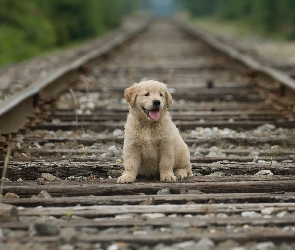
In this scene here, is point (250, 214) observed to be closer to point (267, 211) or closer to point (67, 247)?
point (267, 211)

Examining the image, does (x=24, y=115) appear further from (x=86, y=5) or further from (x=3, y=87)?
(x=86, y=5)

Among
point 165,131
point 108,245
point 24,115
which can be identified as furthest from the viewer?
point 24,115

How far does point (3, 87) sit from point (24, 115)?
1.77 m

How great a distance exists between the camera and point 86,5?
2320cm

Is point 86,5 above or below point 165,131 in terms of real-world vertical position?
above

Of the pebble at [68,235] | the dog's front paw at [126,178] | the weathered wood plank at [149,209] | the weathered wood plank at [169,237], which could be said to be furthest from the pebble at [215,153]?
the pebble at [68,235]

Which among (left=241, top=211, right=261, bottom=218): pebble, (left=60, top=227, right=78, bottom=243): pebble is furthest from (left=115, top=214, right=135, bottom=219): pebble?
(left=241, top=211, right=261, bottom=218): pebble

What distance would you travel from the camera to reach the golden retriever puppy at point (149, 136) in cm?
382

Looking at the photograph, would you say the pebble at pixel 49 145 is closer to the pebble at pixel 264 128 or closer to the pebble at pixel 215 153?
the pebble at pixel 215 153

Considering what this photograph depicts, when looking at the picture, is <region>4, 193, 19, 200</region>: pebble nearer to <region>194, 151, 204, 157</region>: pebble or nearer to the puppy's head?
the puppy's head

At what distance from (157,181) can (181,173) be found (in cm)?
17

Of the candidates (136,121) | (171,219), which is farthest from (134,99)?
(171,219)

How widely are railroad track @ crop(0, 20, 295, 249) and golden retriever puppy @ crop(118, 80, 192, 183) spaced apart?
4.3 inches

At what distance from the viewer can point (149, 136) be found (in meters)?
3.84
